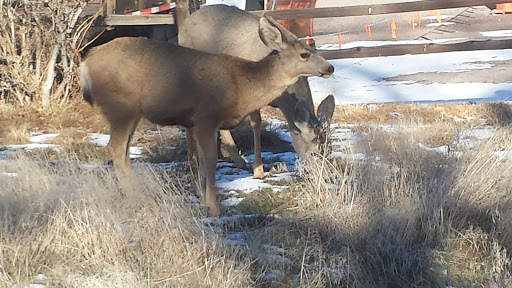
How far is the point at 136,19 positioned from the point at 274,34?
24.1 ft

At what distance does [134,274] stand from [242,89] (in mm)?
2711

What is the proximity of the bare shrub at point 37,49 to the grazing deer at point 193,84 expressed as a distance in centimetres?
425

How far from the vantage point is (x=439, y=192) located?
6711 millimetres

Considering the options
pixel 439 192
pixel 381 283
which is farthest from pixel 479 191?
pixel 381 283

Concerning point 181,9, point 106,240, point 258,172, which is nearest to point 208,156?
point 258,172

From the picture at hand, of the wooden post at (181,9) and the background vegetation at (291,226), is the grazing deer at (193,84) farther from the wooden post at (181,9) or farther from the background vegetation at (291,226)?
the wooden post at (181,9)

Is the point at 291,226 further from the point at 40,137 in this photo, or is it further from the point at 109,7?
the point at 109,7

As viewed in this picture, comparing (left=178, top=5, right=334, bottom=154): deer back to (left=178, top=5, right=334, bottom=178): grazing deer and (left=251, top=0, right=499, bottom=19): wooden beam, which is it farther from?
(left=251, top=0, right=499, bottom=19): wooden beam

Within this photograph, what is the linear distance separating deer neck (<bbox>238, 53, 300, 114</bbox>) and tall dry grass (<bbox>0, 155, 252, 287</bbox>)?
1.14 meters

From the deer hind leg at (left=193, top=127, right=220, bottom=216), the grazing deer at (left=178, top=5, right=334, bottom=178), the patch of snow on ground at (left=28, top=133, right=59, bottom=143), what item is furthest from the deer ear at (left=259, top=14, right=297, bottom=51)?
the patch of snow on ground at (left=28, top=133, right=59, bottom=143)

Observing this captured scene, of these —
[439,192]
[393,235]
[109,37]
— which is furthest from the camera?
[109,37]

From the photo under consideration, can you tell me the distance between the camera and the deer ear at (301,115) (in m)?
8.71

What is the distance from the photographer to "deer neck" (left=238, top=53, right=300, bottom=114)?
7.46m

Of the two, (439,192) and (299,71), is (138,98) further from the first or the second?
(439,192)
